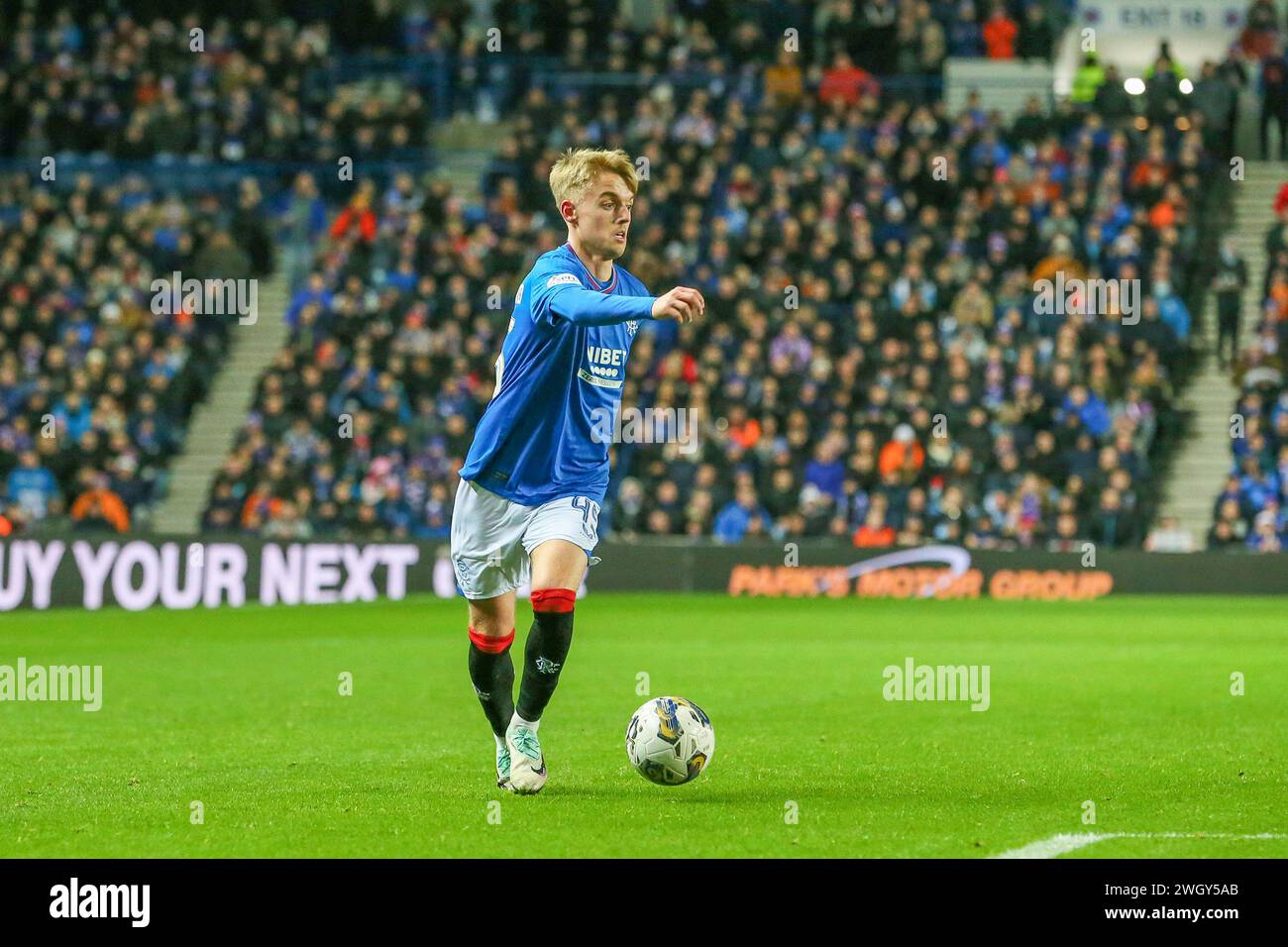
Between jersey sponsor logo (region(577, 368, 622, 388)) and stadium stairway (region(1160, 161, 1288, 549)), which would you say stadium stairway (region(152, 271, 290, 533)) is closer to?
stadium stairway (region(1160, 161, 1288, 549))

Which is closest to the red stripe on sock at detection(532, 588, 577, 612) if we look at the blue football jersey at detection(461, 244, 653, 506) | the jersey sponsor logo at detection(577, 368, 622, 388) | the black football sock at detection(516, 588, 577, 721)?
the black football sock at detection(516, 588, 577, 721)

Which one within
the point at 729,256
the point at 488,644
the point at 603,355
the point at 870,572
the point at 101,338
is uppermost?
the point at 603,355

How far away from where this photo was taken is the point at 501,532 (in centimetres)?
846

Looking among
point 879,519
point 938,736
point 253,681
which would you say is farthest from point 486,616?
point 879,519

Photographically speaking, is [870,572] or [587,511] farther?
[870,572]

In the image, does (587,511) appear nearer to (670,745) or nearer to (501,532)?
(501,532)

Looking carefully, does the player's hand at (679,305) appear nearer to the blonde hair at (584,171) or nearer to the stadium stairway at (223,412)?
the blonde hair at (584,171)

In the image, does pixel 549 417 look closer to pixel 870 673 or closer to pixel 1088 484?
pixel 870 673

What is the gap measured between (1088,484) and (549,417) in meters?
18.4

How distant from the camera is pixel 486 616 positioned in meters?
8.67

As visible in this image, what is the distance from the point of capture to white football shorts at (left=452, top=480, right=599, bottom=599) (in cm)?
837

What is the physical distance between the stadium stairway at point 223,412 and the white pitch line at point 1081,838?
829 inches

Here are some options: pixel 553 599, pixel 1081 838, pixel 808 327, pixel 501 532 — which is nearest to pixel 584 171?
pixel 501 532

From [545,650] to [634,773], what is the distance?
3.46 ft
